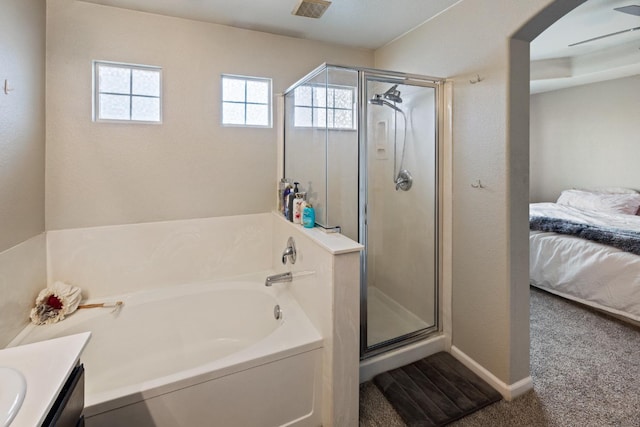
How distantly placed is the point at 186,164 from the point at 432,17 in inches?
85.2

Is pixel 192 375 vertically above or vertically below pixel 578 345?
above

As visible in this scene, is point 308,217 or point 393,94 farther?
point 393,94

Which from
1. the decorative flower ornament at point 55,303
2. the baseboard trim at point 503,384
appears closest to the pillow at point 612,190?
the baseboard trim at point 503,384

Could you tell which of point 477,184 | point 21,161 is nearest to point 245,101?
point 21,161

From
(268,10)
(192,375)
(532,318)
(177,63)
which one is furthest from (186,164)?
(532,318)

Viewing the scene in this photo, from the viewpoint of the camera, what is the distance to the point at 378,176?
7.41ft

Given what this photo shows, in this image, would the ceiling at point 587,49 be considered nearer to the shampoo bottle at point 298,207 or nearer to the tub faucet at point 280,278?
the shampoo bottle at point 298,207

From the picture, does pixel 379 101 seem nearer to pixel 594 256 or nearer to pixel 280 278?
pixel 280 278

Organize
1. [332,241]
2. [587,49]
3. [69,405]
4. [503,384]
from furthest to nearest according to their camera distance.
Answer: [587,49] → [503,384] → [332,241] → [69,405]

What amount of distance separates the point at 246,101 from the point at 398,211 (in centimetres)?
157

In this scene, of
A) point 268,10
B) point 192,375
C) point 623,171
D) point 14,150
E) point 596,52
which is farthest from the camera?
point 623,171

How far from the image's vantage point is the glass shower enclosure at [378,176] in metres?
2.02

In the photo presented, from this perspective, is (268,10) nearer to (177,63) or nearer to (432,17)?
(177,63)

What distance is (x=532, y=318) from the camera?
8.97 ft
